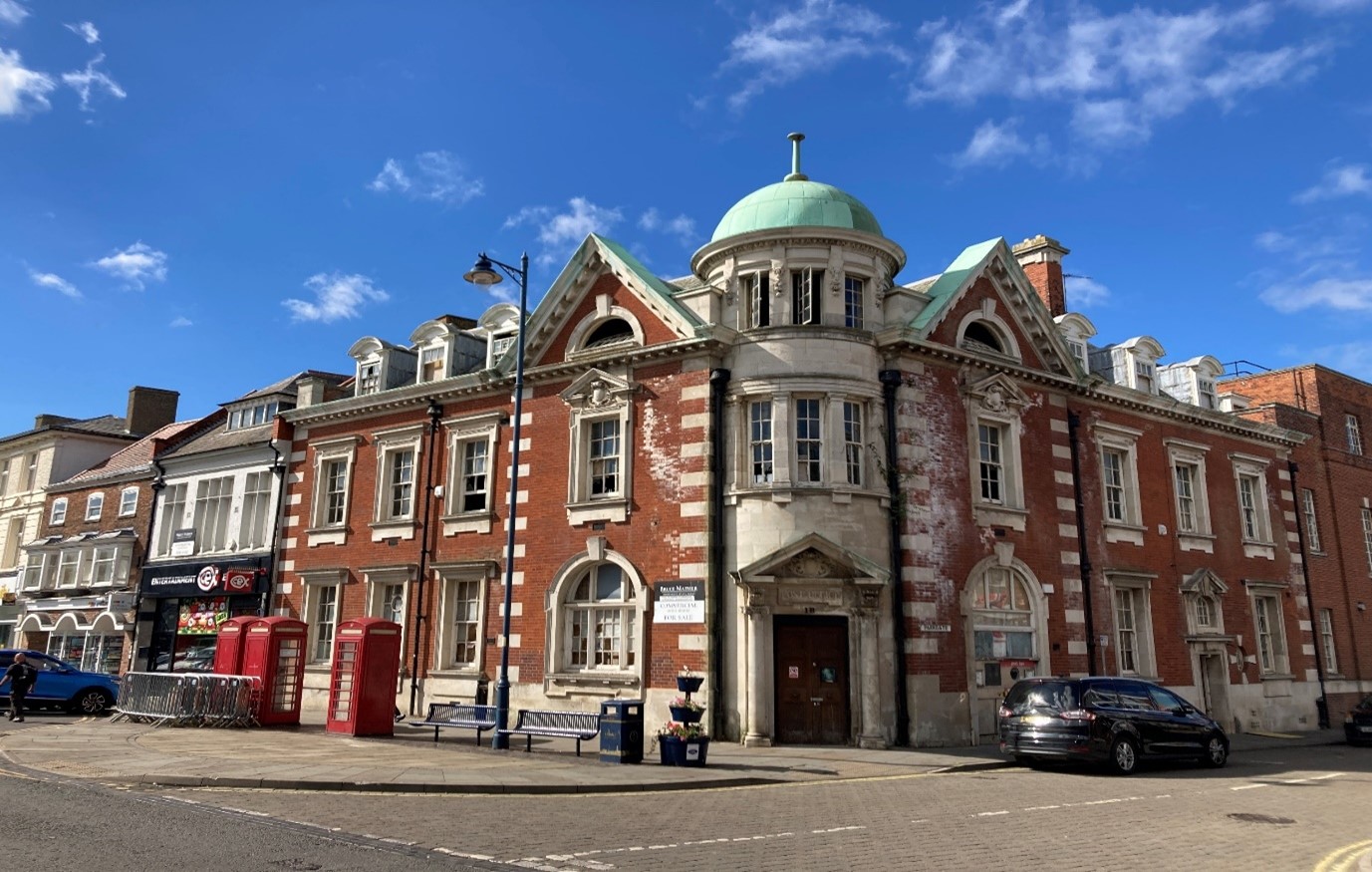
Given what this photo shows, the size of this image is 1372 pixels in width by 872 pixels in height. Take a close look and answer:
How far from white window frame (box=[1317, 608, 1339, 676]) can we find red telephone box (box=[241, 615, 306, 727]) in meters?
30.1

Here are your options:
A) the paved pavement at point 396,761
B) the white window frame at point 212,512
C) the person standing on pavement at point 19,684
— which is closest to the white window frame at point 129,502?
the white window frame at point 212,512

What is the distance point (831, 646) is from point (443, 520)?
37.6 feet

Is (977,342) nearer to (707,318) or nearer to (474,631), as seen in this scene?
(707,318)

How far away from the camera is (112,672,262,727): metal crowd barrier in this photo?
70.8 ft

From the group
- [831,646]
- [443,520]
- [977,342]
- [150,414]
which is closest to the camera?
[831,646]

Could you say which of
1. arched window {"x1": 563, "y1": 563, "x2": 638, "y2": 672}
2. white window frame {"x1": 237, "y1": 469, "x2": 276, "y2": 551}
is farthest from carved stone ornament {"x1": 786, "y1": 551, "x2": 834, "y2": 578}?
white window frame {"x1": 237, "y1": 469, "x2": 276, "y2": 551}

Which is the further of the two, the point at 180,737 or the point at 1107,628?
the point at 1107,628

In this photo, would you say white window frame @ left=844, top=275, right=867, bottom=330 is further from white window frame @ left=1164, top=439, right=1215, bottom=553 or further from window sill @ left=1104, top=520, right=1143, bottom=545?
white window frame @ left=1164, top=439, right=1215, bottom=553

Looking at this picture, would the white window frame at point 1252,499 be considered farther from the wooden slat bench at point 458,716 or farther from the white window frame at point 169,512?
the white window frame at point 169,512

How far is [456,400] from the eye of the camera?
27688mm

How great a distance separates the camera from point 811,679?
20781 millimetres

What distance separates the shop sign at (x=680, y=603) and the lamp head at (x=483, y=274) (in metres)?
7.54

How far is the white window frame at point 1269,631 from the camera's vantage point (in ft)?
96.9

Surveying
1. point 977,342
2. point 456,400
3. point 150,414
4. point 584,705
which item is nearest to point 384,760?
point 584,705
